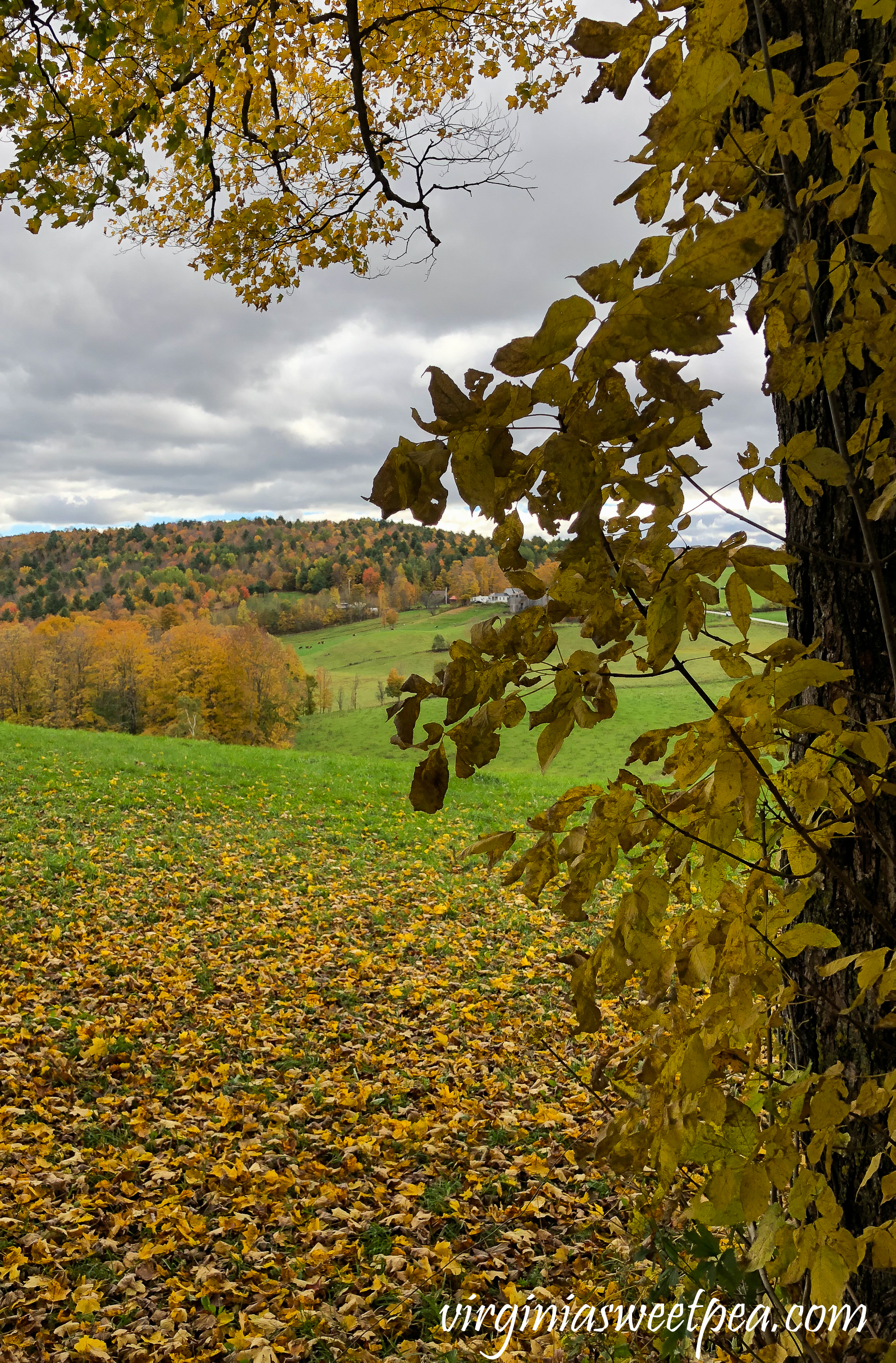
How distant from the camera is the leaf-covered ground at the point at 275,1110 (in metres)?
3.02

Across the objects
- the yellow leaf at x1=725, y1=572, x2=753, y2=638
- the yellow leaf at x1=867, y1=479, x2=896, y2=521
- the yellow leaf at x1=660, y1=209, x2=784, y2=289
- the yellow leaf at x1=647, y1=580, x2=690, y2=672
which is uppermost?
the yellow leaf at x1=660, y1=209, x2=784, y2=289

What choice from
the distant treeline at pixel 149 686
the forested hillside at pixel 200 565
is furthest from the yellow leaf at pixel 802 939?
the forested hillside at pixel 200 565

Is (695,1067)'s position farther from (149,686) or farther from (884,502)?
(149,686)

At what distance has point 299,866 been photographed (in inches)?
364

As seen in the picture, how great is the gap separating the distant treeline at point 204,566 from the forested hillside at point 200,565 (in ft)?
0.53

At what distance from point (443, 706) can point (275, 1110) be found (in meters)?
35.9

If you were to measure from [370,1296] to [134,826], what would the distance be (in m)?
8.41

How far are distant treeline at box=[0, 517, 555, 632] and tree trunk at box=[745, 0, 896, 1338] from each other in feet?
177

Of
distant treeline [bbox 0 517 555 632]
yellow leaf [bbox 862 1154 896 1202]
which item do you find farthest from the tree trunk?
distant treeline [bbox 0 517 555 632]

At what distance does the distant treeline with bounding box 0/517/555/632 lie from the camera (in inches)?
2800

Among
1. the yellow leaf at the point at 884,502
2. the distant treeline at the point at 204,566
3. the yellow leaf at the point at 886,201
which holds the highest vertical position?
the distant treeline at the point at 204,566

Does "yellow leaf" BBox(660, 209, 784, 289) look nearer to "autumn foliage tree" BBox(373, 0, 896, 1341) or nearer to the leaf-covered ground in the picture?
"autumn foliage tree" BBox(373, 0, 896, 1341)

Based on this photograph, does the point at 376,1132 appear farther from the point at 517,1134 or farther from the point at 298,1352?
the point at 298,1352

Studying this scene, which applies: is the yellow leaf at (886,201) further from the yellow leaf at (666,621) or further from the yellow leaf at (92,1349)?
the yellow leaf at (92,1349)
